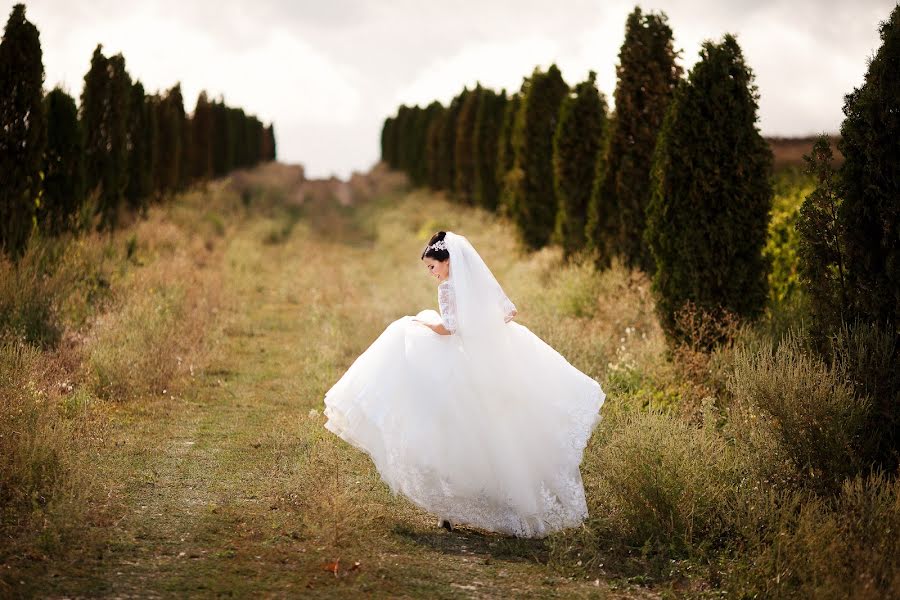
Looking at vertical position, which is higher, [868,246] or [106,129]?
[106,129]

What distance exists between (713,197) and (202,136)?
29.7 m

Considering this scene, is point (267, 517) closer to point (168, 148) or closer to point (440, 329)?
point (440, 329)

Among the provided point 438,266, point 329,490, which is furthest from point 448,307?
point 329,490

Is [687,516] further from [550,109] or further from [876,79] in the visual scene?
[550,109]

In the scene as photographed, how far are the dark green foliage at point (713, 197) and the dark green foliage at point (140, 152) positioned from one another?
14779 mm

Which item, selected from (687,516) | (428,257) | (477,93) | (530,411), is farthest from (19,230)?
(477,93)

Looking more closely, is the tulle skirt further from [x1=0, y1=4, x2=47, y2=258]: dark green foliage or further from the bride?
[x1=0, y1=4, x2=47, y2=258]: dark green foliage

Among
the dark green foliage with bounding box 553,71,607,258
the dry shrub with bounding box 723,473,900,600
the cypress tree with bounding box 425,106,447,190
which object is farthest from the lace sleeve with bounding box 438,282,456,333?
the cypress tree with bounding box 425,106,447,190

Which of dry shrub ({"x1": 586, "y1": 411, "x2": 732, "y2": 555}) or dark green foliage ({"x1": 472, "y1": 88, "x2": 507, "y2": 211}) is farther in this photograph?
dark green foliage ({"x1": 472, "y1": 88, "x2": 507, "y2": 211})

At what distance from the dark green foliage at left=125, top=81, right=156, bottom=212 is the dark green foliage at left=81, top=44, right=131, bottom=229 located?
188 cm

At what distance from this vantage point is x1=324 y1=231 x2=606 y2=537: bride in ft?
18.3

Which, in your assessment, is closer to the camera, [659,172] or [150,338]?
[659,172]

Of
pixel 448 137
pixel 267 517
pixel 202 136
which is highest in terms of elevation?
pixel 448 137

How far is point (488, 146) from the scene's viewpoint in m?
29.6
